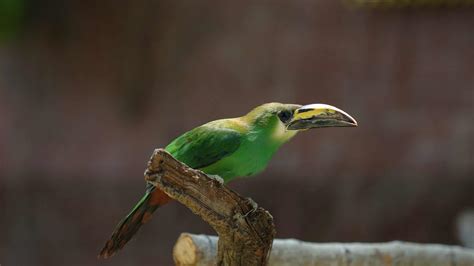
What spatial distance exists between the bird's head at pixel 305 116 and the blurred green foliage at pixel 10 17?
5.00 metres

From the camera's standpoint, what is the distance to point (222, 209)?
10.1 feet

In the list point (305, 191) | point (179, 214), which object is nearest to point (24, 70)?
point (179, 214)

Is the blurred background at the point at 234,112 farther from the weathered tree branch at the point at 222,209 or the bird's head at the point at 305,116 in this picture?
the weathered tree branch at the point at 222,209

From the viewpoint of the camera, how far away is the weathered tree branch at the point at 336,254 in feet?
12.6

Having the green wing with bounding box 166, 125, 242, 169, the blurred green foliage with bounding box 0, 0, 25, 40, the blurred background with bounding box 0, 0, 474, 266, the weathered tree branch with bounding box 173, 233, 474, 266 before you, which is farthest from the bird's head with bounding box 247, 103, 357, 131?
the blurred green foliage with bounding box 0, 0, 25, 40

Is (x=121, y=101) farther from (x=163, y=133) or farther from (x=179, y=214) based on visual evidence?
(x=179, y=214)

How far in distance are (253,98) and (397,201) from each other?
1654mm

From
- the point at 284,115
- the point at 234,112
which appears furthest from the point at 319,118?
the point at 234,112

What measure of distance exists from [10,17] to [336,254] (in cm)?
481

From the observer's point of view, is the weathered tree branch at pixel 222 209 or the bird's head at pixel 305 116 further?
the bird's head at pixel 305 116

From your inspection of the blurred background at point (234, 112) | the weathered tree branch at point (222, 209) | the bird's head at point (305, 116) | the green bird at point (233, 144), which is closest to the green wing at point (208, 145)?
the green bird at point (233, 144)

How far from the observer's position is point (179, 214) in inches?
312

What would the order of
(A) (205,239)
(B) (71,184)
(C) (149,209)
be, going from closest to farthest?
1. (C) (149,209)
2. (A) (205,239)
3. (B) (71,184)

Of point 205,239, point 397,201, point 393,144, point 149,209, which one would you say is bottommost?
point 397,201
